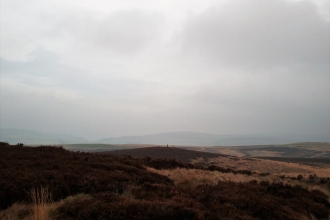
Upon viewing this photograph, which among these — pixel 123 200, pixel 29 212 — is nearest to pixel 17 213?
pixel 29 212

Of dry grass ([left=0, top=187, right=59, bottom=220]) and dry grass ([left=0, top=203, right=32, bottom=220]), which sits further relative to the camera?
dry grass ([left=0, top=203, right=32, bottom=220])

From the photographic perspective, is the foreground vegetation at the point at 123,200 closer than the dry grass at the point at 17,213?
No

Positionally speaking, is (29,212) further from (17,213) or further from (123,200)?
(123,200)

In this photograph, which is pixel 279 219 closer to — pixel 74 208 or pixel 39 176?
pixel 74 208

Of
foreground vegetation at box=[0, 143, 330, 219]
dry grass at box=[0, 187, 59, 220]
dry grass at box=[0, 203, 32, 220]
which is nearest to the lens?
dry grass at box=[0, 187, 59, 220]

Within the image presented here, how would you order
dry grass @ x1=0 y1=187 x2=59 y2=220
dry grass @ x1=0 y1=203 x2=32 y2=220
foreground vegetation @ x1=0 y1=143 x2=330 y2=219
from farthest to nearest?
foreground vegetation @ x1=0 y1=143 x2=330 y2=219 < dry grass @ x1=0 y1=203 x2=32 y2=220 < dry grass @ x1=0 y1=187 x2=59 y2=220

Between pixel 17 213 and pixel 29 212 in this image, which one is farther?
pixel 29 212

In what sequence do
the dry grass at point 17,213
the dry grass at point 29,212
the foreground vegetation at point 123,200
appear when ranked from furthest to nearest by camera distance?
the foreground vegetation at point 123,200
the dry grass at point 17,213
the dry grass at point 29,212

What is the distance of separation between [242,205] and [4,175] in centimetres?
970

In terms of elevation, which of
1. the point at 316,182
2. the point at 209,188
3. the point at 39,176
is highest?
the point at 39,176

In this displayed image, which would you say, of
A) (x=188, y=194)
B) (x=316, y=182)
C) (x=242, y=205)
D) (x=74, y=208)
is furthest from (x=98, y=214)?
(x=316, y=182)

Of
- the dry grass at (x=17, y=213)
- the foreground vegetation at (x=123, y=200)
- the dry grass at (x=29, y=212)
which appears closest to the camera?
the dry grass at (x=29, y=212)

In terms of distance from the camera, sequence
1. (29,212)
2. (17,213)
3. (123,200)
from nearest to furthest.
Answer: (17,213)
(29,212)
(123,200)

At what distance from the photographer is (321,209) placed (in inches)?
382
